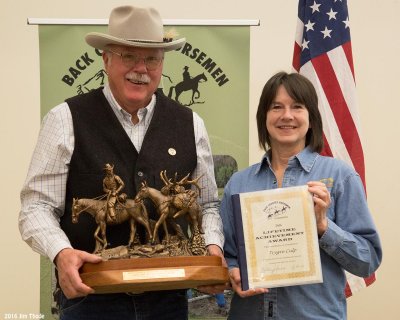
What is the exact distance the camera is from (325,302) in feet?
6.23

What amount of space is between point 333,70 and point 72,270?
1612mm

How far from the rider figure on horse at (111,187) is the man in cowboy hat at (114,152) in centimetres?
10

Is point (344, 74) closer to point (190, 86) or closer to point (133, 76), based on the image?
point (190, 86)

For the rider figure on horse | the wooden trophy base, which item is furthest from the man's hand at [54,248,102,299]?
the rider figure on horse

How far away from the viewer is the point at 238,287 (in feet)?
6.22

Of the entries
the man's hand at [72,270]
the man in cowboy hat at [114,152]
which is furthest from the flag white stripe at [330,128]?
the man's hand at [72,270]

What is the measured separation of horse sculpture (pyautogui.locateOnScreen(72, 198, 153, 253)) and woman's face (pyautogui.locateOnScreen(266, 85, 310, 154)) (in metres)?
0.49

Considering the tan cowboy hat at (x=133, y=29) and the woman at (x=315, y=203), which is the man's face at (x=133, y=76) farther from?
the woman at (x=315, y=203)

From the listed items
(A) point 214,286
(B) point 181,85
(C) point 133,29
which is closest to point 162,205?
(A) point 214,286

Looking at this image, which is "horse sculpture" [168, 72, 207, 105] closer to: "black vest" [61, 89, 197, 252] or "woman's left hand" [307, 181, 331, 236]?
"black vest" [61, 89, 197, 252]

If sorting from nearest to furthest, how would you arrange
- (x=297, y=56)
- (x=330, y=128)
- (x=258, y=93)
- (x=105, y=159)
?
(x=105, y=159), (x=330, y=128), (x=297, y=56), (x=258, y=93)

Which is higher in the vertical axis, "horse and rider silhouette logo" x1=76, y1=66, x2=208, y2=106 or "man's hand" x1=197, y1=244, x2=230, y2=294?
"horse and rider silhouette logo" x1=76, y1=66, x2=208, y2=106

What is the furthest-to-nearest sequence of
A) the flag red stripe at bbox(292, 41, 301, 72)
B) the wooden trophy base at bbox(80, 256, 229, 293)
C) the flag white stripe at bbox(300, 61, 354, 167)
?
the flag red stripe at bbox(292, 41, 301, 72) < the flag white stripe at bbox(300, 61, 354, 167) < the wooden trophy base at bbox(80, 256, 229, 293)

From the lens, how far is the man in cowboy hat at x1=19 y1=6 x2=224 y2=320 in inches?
76.7
